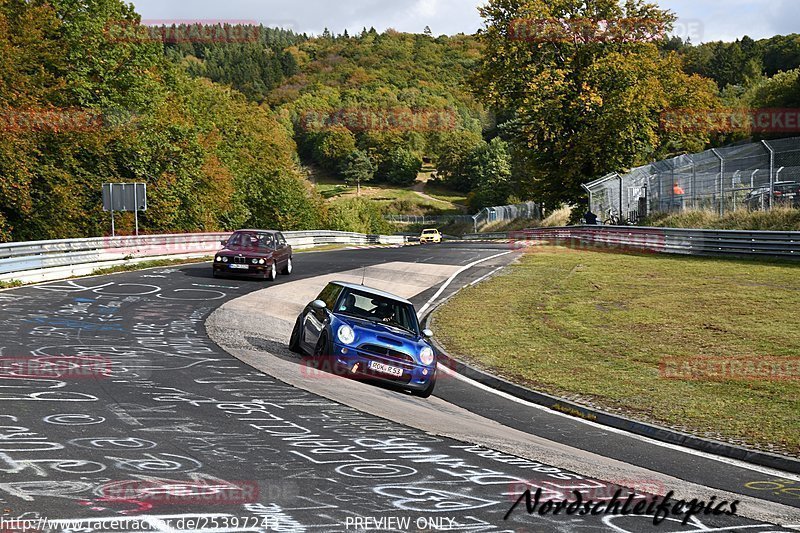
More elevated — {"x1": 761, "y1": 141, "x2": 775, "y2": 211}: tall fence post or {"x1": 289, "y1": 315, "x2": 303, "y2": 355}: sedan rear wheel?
{"x1": 761, "y1": 141, "x2": 775, "y2": 211}: tall fence post

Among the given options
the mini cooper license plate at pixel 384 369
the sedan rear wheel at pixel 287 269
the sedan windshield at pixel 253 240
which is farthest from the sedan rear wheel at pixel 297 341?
the sedan rear wheel at pixel 287 269

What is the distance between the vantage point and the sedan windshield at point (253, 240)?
27.8m

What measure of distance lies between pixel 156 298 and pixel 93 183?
3375 cm

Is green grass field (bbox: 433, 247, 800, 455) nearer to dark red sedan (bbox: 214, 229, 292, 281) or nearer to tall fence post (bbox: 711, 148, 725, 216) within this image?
A: tall fence post (bbox: 711, 148, 725, 216)

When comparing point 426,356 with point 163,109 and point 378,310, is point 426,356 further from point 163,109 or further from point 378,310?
point 163,109

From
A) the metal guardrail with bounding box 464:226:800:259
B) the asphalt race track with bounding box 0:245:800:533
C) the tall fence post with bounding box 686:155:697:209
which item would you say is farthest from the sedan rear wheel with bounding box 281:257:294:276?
the tall fence post with bounding box 686:155:697:209

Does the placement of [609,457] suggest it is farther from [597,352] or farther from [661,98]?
[661,98]

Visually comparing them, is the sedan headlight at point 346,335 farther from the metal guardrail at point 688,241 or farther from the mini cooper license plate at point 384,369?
the metal guardrail at point 688,241

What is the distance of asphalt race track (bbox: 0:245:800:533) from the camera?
6262 mm

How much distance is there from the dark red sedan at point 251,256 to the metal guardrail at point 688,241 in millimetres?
15813

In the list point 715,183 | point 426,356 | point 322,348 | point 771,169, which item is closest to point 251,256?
point 322,348

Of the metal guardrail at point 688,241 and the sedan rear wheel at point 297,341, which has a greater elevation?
the metal guardrail at point 688,241

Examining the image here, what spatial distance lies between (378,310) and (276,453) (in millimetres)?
6584

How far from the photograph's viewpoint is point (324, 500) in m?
6.61
